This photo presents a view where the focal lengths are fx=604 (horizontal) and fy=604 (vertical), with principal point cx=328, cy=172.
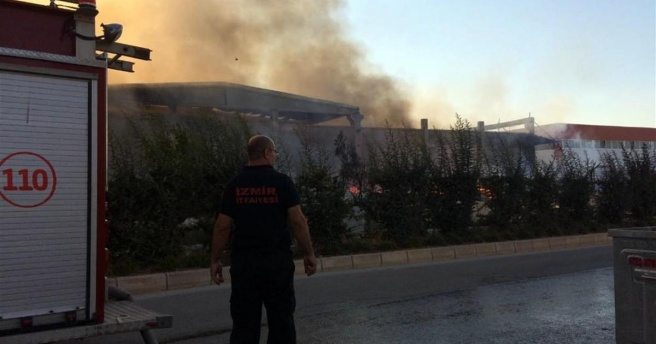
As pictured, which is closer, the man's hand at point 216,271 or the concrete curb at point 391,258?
the man's hand at point 216,271

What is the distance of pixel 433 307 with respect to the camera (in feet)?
18.8

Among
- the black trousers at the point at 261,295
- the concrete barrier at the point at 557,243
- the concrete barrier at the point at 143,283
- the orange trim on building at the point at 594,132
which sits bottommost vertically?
the concrete barrier at the point at 143,283

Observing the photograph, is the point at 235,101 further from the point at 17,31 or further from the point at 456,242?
the point at 17,31

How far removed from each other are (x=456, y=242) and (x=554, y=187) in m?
3.06

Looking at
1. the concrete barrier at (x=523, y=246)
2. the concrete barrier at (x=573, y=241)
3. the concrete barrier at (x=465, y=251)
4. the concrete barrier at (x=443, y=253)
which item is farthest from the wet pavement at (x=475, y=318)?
the concrete barrier at (x=573, y=241)

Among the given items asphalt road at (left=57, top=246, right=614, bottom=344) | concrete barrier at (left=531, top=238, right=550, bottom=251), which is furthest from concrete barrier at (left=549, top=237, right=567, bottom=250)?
asphalt road at (left=57, top=246, right=614, bottom=344)

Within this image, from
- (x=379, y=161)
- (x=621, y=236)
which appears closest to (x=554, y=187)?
(x=379, y=161)

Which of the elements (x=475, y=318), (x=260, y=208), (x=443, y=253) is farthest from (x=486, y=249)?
(x=260, y=208)

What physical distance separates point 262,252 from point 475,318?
290cm

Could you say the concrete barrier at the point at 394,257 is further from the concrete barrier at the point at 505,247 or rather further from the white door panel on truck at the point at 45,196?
the white door panel on truck at the point at 45,196

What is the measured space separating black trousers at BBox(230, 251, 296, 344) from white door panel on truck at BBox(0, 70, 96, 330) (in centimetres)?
77

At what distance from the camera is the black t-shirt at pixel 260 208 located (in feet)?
9.79

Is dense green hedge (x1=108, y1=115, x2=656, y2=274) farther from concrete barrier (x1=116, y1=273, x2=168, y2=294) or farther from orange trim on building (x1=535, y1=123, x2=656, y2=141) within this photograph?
orange trim on building (x1=535, y1=123, x2=656, y2=141)

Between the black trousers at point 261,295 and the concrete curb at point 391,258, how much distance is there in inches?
115
